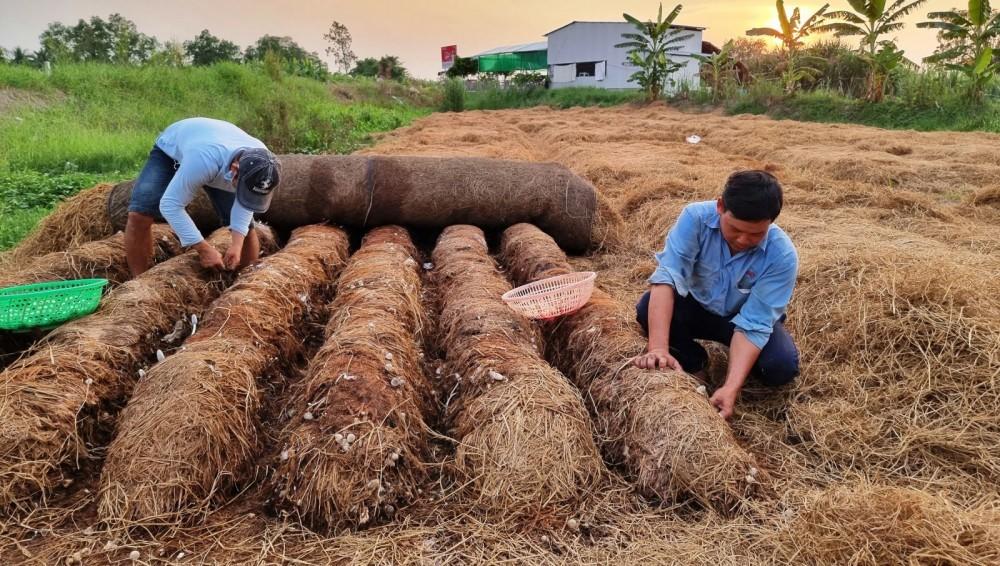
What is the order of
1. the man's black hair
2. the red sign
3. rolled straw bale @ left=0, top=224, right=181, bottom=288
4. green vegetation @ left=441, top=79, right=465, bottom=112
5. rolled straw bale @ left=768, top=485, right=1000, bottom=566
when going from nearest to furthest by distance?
rolled straw bale @ left=768, top=485, right=1000, bottom=566, the man's black hair, rolled straw bale @ left=0, top=224, right=181, bottom=288, green vegetation @ left=441, top=79, right=465, bottom=112, the red sign

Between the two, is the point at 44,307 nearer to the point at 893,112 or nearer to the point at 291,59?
the point at 893,112

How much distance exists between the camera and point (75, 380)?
8.72 ft

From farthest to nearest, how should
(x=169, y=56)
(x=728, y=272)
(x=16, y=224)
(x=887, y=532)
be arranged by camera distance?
(x=169, y=56) < (x=16, y=224) < (x=728, y=272) < (x=887, y=532)

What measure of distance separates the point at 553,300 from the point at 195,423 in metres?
1.91

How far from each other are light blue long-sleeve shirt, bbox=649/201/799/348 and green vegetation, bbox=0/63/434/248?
6.03 meters

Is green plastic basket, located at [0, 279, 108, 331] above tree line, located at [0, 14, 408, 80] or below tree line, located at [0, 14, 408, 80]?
below

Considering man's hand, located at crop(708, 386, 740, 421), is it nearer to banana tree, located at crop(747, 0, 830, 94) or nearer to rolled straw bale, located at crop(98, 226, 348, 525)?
rolled straw bale, located at crop(98, 226, 348, 525)

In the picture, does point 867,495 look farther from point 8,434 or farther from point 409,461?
point 8,434

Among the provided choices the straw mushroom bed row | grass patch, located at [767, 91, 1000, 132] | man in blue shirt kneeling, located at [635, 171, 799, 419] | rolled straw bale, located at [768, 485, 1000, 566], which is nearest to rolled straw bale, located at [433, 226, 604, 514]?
the straw mushroom bed row

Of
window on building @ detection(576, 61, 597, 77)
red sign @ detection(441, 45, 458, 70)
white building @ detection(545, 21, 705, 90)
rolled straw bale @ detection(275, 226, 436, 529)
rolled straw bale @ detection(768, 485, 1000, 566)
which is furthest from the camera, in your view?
red sign @ detection(441, 45, 458, 70)

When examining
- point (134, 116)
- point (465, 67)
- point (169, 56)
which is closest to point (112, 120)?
point (134, 116)

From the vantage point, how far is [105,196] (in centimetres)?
538

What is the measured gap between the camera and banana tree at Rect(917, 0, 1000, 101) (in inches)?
568

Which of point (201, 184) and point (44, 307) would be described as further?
point (201, 184)
